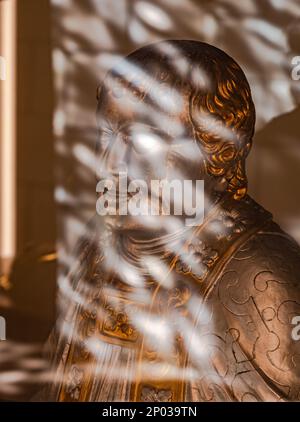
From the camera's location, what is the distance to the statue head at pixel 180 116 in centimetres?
185

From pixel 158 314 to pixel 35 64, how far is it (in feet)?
3.32

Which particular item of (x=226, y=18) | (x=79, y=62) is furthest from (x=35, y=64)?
(x=226, y=18)

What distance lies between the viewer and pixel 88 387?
1.92 m

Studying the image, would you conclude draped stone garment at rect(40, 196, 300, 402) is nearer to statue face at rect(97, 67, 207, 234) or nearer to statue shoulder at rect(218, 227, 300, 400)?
statue shoulder at rect(218, 227, 300, 400)

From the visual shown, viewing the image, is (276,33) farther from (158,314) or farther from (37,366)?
(37,366)

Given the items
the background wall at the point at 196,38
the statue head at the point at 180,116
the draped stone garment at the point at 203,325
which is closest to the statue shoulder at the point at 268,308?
the draped stone garment at the point at 203,325

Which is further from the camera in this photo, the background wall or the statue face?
the background wall

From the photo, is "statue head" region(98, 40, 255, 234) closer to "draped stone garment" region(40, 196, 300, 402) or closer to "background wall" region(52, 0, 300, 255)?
"draped stone garment" region(40, 196, 300, 402)

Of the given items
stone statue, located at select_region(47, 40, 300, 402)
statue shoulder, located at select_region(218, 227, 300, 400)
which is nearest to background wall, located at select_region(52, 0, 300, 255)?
A: stone statue, located at select_region(47, 40, 300, 402)

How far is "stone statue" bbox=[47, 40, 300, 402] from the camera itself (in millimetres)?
1771

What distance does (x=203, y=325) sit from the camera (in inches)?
71.4

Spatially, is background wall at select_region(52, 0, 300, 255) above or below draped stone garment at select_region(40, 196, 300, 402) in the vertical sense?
above

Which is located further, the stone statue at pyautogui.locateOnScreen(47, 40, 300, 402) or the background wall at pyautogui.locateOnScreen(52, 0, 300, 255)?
the background wall at pyautogui.locateOnScreen(52, 0, 300, 255)

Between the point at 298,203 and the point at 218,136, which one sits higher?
the point at 218,136
